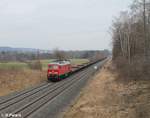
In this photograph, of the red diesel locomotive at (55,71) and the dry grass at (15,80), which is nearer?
the dry grass at (15,80)

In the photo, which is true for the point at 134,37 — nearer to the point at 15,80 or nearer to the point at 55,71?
the point at 55,71

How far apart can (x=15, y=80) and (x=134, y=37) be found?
29.7 metres

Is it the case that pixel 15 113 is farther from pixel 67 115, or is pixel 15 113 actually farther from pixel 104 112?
pixel 104 112

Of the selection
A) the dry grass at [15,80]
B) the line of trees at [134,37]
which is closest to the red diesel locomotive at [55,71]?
the dry grass at [15,80]

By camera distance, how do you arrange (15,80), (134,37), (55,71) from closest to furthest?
(15,80), (55,71), (134,37)

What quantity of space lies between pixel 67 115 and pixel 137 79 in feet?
46.3

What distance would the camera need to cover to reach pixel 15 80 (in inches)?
1422

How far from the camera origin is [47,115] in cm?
1809

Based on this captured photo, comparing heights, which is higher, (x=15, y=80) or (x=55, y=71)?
(x=55, y=71)

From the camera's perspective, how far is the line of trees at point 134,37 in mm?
36844

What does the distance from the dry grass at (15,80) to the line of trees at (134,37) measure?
13.5m

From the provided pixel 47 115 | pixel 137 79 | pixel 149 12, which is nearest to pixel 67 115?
pixel 47 115

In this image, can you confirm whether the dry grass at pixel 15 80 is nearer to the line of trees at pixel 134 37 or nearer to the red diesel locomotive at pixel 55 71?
the red diesel locomotive at pixel 55 71

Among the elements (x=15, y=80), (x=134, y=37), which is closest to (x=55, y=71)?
(x=15, y=80)
